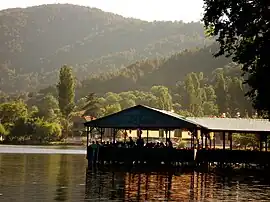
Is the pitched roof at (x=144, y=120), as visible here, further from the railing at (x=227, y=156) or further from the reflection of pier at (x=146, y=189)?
the reflection of pier at (x=146, y=189)

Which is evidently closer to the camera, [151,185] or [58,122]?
[151,185]

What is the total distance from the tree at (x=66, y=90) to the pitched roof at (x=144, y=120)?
9478 centimetres

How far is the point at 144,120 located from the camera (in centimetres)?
5075

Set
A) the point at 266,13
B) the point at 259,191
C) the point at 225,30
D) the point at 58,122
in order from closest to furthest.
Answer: the point at 266,13 < the point at 225,30 < the point at 259,191 < the point at 58,122

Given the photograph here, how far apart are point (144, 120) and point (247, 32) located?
2824cm

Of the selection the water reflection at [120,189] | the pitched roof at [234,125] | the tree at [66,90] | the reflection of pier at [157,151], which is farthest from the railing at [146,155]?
the tree at [66,90]

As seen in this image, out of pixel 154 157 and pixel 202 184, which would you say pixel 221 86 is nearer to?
pixel 154 157

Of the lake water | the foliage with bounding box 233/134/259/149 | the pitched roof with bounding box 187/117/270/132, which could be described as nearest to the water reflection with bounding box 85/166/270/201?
the lake water

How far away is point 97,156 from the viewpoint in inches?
1949

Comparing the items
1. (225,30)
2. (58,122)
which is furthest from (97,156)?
(58,122)

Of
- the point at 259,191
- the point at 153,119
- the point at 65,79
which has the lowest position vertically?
the point at 259,191

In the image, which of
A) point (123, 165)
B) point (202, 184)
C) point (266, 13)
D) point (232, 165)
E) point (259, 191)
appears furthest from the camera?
point (232, 165)

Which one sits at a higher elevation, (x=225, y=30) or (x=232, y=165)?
(x=225, y=30)

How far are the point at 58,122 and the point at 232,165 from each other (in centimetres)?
9054
